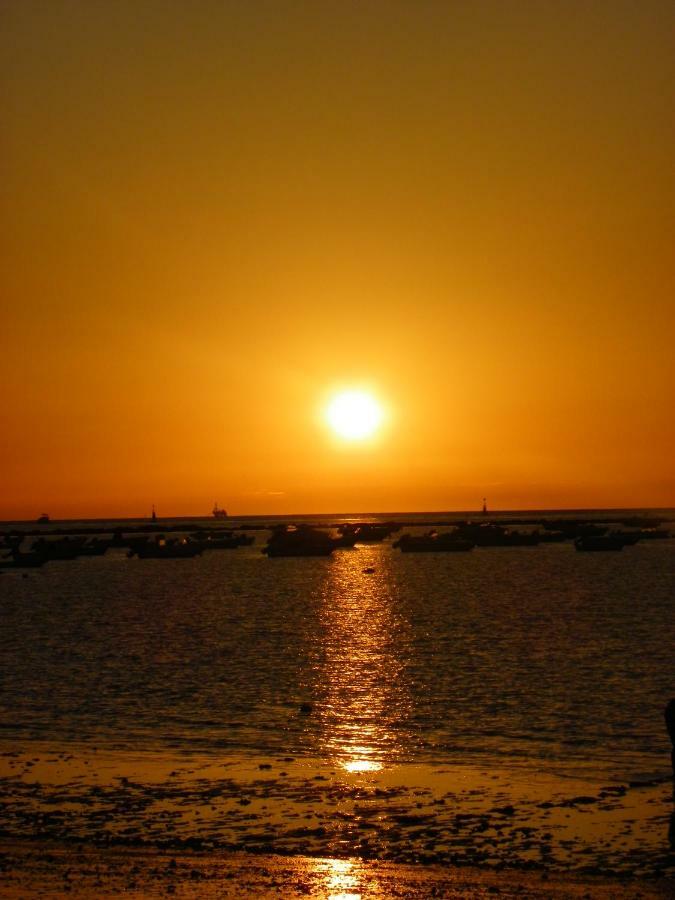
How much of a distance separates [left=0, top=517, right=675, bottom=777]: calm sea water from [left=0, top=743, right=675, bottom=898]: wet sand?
245 cm

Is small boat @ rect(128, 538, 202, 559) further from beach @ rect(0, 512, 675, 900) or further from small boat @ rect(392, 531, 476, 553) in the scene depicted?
beach @ rect(0, 512, 675, 900)

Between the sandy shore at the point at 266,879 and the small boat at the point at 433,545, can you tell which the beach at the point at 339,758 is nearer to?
the sandy shore at the point at 266,879

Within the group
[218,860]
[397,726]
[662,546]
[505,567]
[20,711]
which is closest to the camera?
[218,860]

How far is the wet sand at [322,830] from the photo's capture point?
54.9ft

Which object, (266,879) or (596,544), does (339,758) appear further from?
(596,544)

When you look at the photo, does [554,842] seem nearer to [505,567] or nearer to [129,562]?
[505,567]

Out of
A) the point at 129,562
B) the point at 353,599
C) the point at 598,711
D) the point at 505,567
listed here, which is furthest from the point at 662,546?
the point at 598,711

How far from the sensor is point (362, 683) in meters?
40.6

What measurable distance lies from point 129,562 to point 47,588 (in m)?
57.0

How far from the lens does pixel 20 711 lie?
3381cm

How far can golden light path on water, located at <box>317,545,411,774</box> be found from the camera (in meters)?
28.0

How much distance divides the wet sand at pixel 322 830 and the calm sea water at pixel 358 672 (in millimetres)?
2451

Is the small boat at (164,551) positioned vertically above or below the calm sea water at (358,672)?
above

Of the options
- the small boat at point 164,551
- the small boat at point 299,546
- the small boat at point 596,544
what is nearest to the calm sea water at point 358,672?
the small boat at point 299,546
